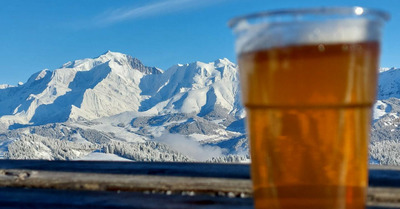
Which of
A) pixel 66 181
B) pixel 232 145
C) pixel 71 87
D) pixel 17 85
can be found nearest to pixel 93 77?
pixel 71 87

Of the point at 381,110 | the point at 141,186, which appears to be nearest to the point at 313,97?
the point at 141,186

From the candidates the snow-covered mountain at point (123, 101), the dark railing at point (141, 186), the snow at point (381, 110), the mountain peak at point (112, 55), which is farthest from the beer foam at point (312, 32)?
the mountain peak at point (112, 55)

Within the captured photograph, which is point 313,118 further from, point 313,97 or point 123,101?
point 123,101

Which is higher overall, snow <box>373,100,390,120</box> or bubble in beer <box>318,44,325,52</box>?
snow <box>373,100,390,120</box>

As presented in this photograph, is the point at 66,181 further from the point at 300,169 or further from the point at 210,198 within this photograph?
the point at 300,169

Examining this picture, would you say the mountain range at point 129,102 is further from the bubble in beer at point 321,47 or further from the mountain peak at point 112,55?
the bubble in beer at point 321,47

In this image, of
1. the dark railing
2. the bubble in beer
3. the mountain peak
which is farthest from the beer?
the mountain peak

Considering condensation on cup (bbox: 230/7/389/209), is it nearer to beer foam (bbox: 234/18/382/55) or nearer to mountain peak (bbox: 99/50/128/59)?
beer foam (bbox: 234/18/382/55)
